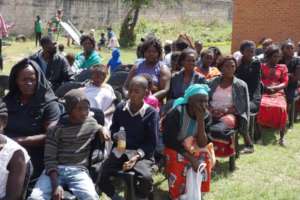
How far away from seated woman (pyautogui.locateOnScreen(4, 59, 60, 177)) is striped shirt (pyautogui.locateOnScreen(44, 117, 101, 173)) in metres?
0.12

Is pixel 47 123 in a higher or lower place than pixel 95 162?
higher

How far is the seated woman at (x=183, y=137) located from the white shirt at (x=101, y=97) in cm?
90

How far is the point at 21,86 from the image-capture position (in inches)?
165

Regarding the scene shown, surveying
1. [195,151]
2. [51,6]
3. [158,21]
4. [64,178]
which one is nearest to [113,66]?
[195,151]

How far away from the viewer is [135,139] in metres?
4.83

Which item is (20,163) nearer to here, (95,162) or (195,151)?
(95,162)

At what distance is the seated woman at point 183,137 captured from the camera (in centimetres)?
491

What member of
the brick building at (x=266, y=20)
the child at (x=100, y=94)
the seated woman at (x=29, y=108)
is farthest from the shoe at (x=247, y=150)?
the brick building at (x=266, y=20)

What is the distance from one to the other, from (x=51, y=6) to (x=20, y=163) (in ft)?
77.6

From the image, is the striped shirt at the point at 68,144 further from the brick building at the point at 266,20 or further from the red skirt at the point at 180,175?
the brick building at the point at 266,20

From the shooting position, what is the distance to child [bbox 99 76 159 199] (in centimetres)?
463

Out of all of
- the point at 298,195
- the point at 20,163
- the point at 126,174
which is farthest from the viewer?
the point at 298,195

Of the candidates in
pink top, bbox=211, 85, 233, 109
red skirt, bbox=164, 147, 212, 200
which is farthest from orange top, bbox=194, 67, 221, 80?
red skirt, bbox=164, 147, 212, 200

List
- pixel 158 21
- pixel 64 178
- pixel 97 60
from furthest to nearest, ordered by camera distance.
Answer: pixel 158 21, pixel 97 60, pixel 64 178
